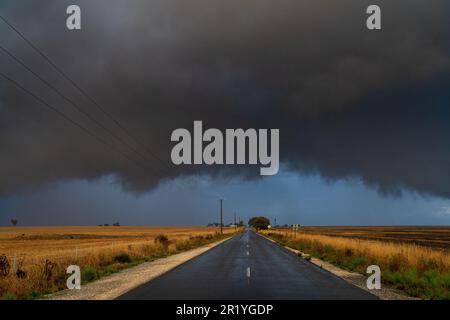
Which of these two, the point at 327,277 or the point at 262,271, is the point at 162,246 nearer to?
the point at 262,271

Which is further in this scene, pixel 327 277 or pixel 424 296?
pixel 327 277

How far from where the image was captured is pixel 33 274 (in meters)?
16.1

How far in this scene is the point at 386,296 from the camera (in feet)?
43.0

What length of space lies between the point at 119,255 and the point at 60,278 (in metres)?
10.4

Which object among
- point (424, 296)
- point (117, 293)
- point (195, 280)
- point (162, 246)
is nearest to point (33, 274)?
point (117, 293)

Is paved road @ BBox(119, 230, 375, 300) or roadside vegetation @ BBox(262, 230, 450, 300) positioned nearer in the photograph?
paved road @ BBox(119, 230, 375, 300)

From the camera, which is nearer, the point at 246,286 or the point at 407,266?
the point at 246,286

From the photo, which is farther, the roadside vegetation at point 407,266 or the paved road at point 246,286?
the roadside vegetation at point 407,266

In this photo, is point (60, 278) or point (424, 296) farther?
point (60, 278)
